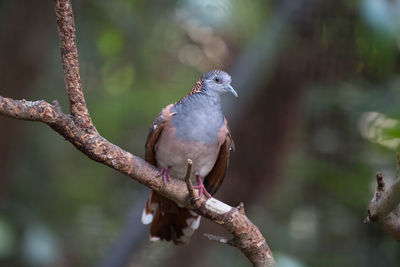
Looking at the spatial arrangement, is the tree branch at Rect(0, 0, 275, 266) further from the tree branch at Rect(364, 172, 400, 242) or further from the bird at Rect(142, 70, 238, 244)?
the tree branch at Rect(364, 172, 400, 242)

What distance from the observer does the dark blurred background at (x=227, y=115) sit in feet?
13.4

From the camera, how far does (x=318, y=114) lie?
5.02 meters

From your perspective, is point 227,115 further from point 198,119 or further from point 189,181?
point 189,181

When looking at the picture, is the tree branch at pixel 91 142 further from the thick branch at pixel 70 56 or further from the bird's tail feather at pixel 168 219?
the bird's tail feather at pixel 168 219

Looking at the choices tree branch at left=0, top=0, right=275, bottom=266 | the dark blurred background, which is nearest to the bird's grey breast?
tree branch at left=0, top=0, right=275, bottom=266

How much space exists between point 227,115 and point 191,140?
1.58 m

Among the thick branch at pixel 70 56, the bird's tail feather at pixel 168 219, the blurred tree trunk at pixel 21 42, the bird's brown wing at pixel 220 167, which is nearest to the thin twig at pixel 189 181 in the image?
the thick branch at pixel 70 56

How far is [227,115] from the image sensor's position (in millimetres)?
4363

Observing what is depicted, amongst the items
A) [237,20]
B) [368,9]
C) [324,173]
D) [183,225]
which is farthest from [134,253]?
[368,9]

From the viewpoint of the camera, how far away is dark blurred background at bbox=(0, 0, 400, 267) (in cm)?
408

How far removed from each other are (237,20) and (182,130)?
3.39 ft

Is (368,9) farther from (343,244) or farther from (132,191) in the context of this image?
(132,191)

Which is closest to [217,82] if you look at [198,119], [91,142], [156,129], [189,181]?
[198,119]

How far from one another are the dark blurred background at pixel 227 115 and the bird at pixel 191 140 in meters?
0.65
